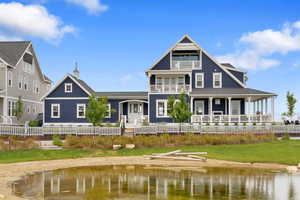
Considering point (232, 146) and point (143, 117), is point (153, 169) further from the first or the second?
point (143, 117)

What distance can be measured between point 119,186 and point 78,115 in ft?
84.7

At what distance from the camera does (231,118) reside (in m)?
36.0

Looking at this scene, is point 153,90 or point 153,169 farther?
point 153,90

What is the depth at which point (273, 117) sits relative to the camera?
1410 inches

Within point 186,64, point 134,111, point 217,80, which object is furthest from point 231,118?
point 134,111

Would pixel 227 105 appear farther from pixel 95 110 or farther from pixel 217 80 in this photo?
pixel 95 110

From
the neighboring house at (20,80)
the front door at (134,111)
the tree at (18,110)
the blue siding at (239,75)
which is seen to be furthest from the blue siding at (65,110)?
the blue siding at (239,75)

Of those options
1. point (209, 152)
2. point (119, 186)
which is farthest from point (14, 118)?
point (119, 186)

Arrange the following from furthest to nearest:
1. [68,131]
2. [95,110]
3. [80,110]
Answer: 1. [80,110]
2. [95,110]
3. [68,131]

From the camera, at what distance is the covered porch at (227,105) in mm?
35688

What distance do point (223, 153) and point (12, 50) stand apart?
30.0 m

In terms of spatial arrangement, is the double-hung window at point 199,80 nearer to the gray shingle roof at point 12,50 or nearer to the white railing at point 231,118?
the white railing at point 231,118

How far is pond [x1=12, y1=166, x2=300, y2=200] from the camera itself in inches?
506

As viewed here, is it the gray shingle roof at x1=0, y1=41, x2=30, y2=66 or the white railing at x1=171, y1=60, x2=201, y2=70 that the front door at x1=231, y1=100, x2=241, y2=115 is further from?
the gray shingle roof at x1=0, y1=41, x2=30, y2=66
